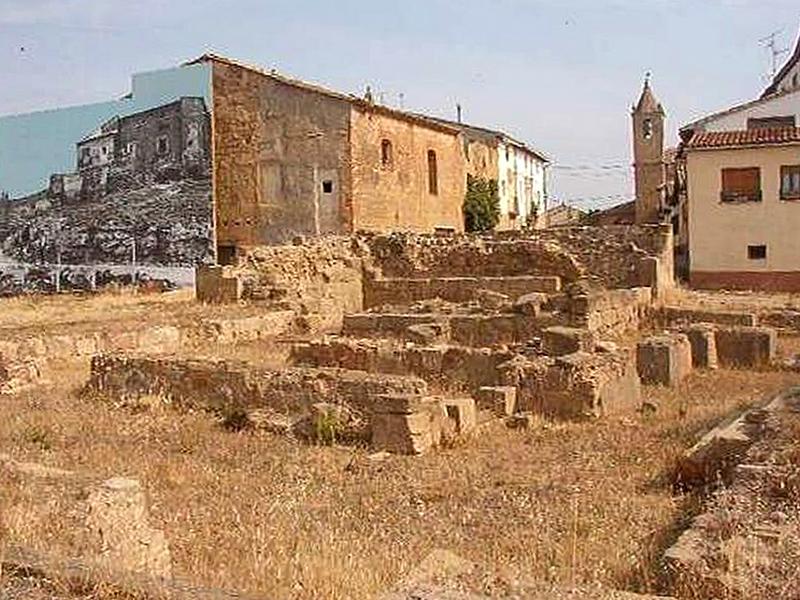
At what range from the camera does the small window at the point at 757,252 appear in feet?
83.6

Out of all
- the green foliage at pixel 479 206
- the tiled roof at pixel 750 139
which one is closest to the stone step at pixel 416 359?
the tiled roof at pixel 750 139

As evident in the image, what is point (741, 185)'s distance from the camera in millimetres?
25766

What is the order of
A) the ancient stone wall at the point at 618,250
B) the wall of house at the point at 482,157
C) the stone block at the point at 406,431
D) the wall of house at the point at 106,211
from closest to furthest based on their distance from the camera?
the stone block at the point at 406,431 → the ancient stone wall at the point at 618,250 → the wall of house at the point at 106,211 → the wall of house at the point at 482,157

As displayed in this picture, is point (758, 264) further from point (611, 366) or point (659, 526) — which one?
point (659, 526)

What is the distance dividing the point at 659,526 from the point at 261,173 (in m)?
24.6

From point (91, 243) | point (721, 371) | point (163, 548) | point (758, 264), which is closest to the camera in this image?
point (163, 548)

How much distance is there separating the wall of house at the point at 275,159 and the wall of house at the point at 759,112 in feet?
43.5

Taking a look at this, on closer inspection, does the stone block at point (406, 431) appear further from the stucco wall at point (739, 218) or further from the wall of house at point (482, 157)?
the wall of house at point (482, 157)

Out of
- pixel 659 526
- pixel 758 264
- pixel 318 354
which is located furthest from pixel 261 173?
pixel 659 526

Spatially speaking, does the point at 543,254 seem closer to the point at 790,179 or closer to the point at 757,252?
the point at 757,252

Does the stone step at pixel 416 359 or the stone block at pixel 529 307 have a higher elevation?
the stone block at pixel 529 307

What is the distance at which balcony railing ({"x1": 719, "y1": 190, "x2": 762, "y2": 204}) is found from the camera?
25484 millimetres

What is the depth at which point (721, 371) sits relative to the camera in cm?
1370

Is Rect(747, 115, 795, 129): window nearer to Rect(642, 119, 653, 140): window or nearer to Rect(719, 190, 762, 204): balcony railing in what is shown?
Rect(719, 190, 762, 204): balcony railing
